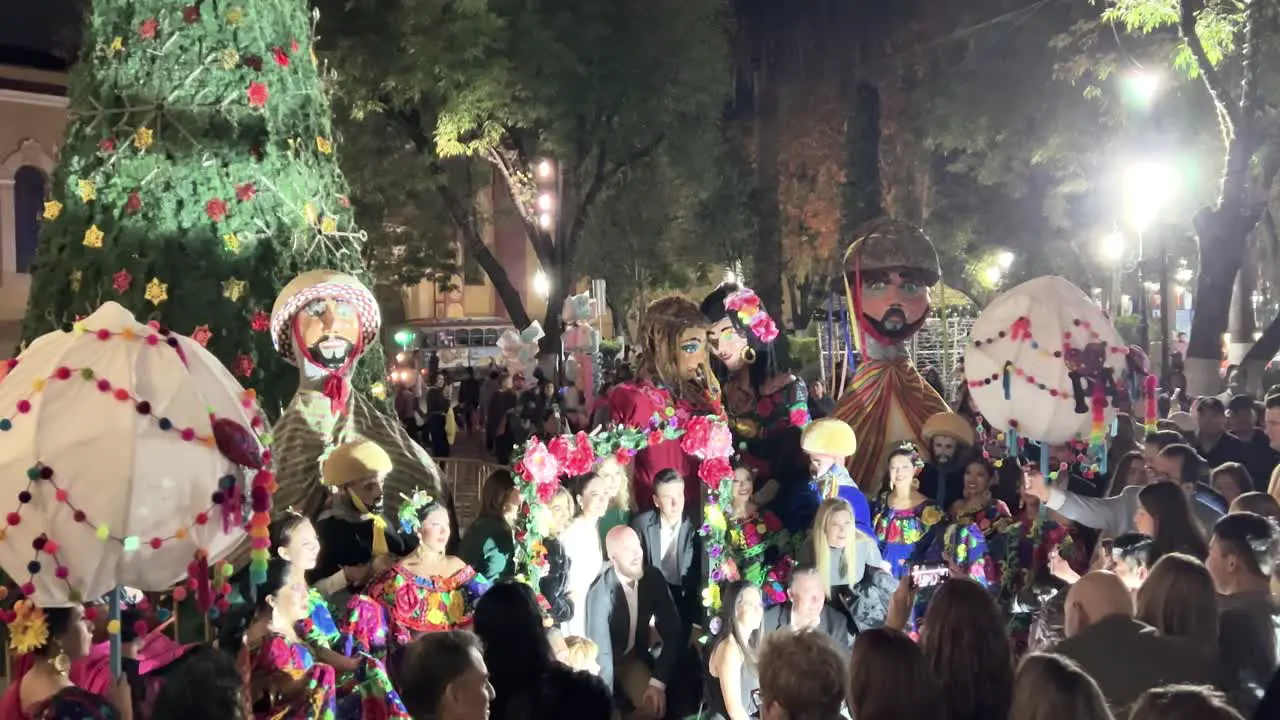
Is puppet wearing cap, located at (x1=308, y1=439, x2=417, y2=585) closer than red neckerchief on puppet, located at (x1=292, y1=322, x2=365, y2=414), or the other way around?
puppet wearing cap, located at (x1=308, y1=439, x2=417, y2=585)

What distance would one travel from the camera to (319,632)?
4.40 meters

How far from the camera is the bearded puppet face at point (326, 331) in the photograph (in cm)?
706

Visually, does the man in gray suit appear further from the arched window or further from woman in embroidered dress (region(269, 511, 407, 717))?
the arched window

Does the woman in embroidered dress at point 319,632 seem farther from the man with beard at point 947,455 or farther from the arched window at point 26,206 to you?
the arched window at point 26,206

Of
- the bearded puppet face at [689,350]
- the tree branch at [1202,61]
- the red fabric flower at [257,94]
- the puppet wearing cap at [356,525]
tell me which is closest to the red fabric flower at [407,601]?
the puppet wearing cap at [356,525]

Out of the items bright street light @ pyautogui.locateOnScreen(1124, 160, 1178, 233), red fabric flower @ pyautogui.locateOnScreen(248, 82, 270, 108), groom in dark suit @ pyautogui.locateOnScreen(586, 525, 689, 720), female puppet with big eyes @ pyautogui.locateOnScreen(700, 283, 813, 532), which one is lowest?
groom in dark suit @ pyautogui.locateOnScreen(586, 525, 689, 720)

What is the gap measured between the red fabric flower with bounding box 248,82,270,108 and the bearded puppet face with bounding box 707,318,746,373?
3024 mm

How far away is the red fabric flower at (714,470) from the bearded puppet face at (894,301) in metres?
2.73

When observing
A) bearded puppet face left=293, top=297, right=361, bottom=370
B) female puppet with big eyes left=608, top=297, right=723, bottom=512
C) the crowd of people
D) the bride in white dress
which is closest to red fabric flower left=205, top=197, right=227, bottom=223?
bearded puppet face left=293, top=297, right=361, bottom=370

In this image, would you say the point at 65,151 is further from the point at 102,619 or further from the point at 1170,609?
the point at 1170,609

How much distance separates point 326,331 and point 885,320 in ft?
12.4

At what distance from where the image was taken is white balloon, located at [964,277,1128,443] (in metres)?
6.48

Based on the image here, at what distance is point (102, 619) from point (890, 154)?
27.9 meters

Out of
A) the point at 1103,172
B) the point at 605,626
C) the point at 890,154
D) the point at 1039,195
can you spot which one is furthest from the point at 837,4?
the point at 605,626
